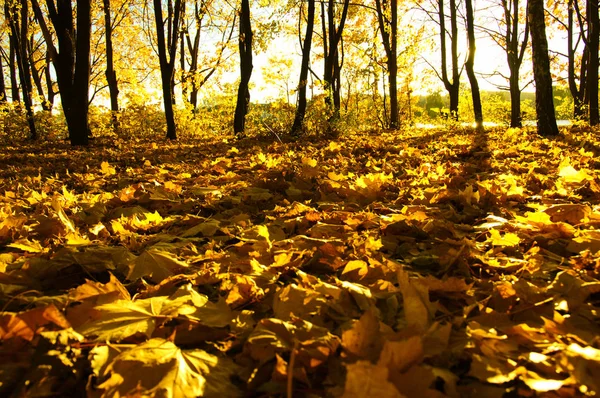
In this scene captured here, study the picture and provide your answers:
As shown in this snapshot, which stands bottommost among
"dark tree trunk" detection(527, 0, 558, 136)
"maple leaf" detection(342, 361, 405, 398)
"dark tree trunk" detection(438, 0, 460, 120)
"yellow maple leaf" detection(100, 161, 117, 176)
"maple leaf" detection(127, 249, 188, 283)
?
"maple leaf" detection(342, 361, 405, 398)

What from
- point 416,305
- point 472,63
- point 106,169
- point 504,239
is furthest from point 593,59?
point 416,305

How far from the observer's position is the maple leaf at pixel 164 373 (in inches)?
28.8

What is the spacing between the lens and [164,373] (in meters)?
Result: 0.77

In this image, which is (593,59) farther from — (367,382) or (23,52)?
(23,52)

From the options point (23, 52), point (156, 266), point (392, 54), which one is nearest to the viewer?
point (156, 266)

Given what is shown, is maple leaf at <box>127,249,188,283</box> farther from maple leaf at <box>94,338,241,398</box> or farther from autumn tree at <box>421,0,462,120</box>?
autumn tree at <box>421,0,462,120</box>

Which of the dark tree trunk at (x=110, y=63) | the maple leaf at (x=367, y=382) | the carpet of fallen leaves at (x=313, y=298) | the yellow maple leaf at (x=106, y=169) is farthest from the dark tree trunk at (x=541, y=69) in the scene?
the dark tree trunk at (x=110, y=63)

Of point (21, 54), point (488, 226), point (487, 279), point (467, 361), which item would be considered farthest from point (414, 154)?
point (21, 54)

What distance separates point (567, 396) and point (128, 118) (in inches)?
632

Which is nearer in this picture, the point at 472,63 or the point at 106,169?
the point at 106,169

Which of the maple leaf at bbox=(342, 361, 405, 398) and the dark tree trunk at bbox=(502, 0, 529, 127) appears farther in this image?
the dark tree trunk at bbox=(502, 0, 529, 127)

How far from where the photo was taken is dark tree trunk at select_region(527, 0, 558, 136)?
670 cm

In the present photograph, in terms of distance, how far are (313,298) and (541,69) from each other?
7677 millimetres

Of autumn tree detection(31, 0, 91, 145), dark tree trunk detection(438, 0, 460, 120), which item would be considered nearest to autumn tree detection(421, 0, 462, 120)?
dark tree trunk detection(438, 0, 460, 120)
